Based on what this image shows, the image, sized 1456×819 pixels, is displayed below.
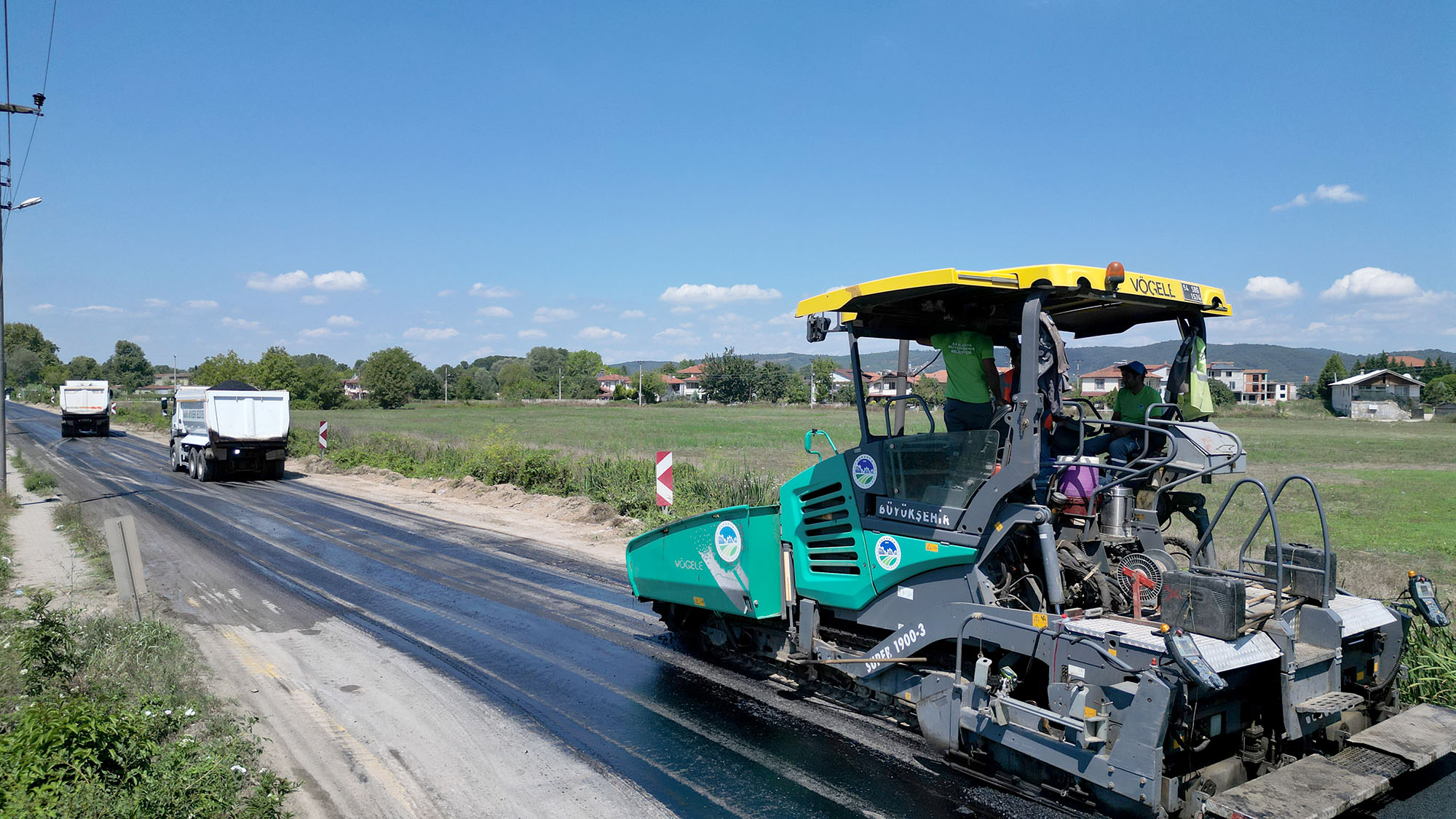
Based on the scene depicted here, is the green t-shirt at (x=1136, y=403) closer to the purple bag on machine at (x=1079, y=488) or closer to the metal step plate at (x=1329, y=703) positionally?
the purple bag on machine at (x=1079, y=488)

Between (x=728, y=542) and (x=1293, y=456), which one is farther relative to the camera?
(x=1293, y=456)

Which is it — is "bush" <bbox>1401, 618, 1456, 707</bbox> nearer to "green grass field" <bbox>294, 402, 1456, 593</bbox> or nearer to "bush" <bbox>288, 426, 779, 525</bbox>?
"green grass field" <bbox>294, 402, 1456, 593</bbox>

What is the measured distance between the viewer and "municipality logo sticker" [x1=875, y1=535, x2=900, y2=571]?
528cm

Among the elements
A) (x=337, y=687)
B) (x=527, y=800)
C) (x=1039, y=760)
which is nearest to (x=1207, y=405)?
(x=1039, y=760)

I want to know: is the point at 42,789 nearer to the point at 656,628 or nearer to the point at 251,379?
the point at 656,628

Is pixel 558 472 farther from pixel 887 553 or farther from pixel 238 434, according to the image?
pixel 887 553

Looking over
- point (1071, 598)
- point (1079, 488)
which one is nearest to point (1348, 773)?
point (1071, 598)

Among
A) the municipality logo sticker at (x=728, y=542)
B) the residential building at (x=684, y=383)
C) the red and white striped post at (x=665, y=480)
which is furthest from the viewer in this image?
the residential building at (x=684, y=383)

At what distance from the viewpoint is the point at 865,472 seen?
5645 mm

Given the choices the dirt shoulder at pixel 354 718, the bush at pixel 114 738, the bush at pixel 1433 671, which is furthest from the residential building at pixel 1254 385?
the bush at pixel 114 738

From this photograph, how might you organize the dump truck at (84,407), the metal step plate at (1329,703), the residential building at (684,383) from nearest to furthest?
the metal step plate at (1329,703) < the dump truck at (84,407) < the residential building at (684,383)

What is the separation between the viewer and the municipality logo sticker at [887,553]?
528 centimetres

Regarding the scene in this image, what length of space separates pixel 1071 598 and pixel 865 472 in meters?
1.50

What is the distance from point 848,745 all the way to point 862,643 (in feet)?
2.23
